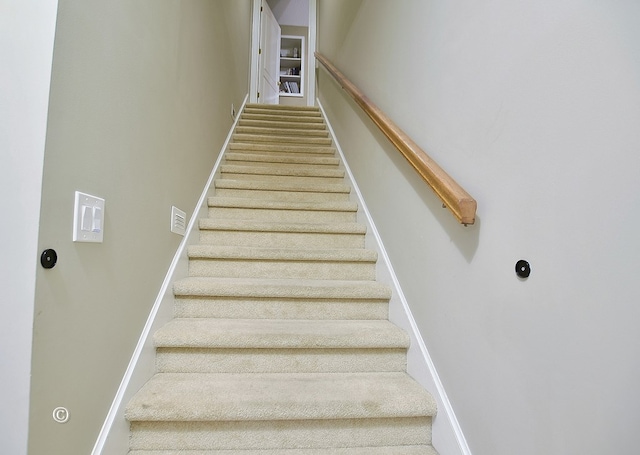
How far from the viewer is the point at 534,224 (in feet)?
2.51

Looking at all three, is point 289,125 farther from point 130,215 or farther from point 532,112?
point 532,112

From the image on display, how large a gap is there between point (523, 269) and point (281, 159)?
226 cm

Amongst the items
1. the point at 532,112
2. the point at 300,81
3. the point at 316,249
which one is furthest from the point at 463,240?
the point at 300,81

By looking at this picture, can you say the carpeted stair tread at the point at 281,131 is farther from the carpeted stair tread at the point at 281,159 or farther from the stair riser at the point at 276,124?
the carpeted stair tread at the point at 281,159

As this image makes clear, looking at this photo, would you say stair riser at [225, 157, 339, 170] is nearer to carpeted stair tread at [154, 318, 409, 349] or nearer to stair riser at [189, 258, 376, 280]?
stair riser at [189, 258, 376, 280]

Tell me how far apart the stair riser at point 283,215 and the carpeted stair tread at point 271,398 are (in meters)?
1.10

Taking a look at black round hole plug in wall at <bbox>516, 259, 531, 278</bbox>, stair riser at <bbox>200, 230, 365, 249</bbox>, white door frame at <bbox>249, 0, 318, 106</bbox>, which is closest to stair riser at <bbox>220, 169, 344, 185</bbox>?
stair riser at <bbox>200, 230, 365, 249</bbox>

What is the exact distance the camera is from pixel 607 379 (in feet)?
1.99

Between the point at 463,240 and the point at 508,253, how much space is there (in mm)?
194

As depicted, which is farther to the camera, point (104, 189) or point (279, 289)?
point (279, 289)

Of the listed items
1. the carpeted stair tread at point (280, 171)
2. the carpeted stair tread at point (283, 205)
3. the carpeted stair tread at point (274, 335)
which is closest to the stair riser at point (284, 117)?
the carpeted stair tread at point (280, 171)

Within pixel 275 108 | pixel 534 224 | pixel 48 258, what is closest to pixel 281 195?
pixel 48 258

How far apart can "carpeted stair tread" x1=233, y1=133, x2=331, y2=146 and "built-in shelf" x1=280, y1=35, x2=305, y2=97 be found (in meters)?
3.38

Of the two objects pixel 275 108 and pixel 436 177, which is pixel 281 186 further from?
pixel 275 108
